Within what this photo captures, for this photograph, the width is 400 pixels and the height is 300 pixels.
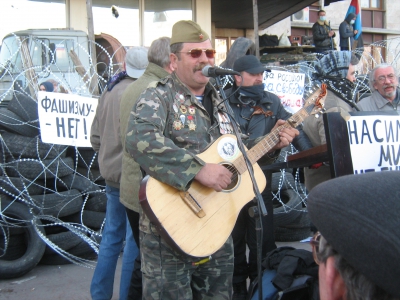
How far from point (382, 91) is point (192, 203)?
309 centimetres

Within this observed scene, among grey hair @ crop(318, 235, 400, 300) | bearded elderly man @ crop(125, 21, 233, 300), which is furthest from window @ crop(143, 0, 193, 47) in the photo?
grey hair @ crop(318, 235, 400, 300)

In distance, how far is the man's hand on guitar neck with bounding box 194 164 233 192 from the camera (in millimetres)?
2385

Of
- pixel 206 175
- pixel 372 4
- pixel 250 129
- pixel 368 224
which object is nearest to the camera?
pixel 368 224

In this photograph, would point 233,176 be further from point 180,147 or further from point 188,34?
point 188,34

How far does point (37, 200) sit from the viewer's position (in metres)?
4.99

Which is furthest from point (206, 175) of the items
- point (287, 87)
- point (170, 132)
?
point (287, 87)

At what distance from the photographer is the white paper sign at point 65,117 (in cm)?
467

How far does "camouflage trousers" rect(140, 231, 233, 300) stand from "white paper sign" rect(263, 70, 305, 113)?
4.50 m

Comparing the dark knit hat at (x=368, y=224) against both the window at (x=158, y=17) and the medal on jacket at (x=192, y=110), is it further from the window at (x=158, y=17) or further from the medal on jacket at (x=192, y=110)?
the window at (x=158, y=17)

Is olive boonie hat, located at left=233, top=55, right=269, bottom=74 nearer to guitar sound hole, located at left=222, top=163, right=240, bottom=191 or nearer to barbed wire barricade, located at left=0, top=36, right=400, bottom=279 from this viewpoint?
barbed wire barricade, located at left=0, top=36, right=400, bottom=279

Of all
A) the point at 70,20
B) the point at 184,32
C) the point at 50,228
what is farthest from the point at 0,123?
the point at 70,20

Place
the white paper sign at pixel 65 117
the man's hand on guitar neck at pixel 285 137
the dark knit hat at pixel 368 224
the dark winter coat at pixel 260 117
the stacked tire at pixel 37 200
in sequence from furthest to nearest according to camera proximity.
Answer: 1. the stacked tire at pixel 37 200
2. the white paper sign at pixel 65 117
3. the dark winter coat at pixel 260 117
4. the man's hand on guitar neck at pixel 285 137
5. the dark knit hat at pixel 368 224

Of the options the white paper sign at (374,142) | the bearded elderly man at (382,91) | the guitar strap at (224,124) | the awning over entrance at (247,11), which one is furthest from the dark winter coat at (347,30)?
the guitar strap at (224,124)

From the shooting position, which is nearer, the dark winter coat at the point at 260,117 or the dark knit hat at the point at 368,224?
the dark knit hat at the point at 368,224
